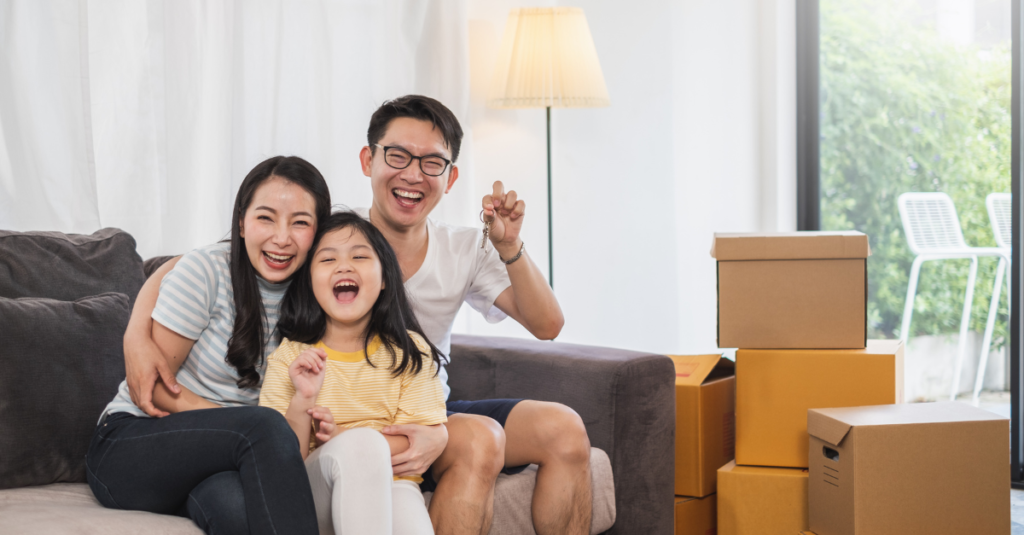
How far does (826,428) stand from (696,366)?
42 cm

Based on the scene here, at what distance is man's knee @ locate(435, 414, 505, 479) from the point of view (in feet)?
4.55

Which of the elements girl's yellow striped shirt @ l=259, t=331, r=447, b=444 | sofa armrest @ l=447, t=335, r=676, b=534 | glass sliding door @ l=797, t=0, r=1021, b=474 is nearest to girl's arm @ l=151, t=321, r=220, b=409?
girl's yellow striped shirt @ l=259, t=331, r=447, b=444

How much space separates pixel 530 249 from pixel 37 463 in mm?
1762

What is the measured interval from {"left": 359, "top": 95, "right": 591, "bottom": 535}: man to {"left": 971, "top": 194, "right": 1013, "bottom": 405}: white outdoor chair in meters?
1.95

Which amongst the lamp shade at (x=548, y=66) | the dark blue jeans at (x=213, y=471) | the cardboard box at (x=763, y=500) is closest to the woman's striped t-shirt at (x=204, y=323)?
the dark blue jeans at (x=213, y=471)

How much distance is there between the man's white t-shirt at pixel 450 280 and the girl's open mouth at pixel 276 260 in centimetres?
30

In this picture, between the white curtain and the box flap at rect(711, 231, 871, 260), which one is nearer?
the white curtain

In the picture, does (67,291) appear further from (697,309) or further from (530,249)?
(697,309)

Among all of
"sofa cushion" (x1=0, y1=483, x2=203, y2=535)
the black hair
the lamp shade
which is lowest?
"sofa cushion" (x1=0, y1=483, x2=203, y2=535)

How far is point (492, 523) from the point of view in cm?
145

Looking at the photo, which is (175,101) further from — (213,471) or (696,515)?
(696,515)

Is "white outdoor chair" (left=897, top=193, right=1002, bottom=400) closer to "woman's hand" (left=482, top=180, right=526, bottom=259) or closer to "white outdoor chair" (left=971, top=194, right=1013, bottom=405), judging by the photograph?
"white outdoor chair" (left=971, top=194, right=1013, bottom=405)

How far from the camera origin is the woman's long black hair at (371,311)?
1396 mm

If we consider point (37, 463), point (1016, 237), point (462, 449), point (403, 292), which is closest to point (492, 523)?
point (462, 449)
